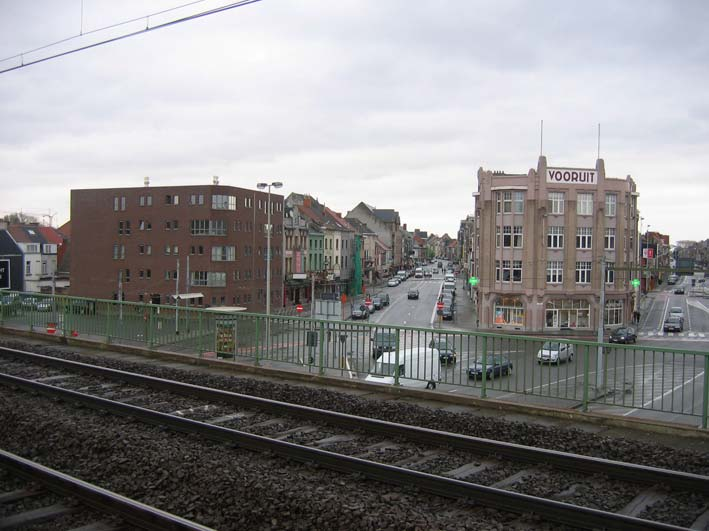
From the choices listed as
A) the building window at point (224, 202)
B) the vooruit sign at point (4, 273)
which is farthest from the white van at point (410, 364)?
the building window at point (224, 202)

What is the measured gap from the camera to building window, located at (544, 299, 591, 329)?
2275 inches

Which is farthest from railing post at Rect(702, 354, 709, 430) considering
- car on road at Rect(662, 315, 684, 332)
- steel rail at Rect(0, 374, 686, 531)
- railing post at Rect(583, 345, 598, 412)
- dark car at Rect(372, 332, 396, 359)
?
car on road at Rect(662, 315, 684, 332)

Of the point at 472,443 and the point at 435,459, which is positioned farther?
the point at 472,443

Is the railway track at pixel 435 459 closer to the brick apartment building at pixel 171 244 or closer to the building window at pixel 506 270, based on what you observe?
the building window at pixel 506 270

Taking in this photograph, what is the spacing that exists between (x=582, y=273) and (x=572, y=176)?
8807 millimetres

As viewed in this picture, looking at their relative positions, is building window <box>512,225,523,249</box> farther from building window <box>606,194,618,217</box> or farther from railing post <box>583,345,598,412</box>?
railing post <box>583,345,598,412</box>

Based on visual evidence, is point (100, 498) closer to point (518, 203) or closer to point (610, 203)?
point (518, 203)

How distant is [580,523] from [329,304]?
12928 millimetres

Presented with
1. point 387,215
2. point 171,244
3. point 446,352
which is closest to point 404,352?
point 446,352

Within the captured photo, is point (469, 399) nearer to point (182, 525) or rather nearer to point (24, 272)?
point (182, 525)

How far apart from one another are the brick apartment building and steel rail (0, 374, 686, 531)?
5103 cm

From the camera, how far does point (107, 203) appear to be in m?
68.7

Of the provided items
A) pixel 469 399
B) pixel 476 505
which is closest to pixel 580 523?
pixel 476 505

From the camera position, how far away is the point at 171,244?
6506 cm
